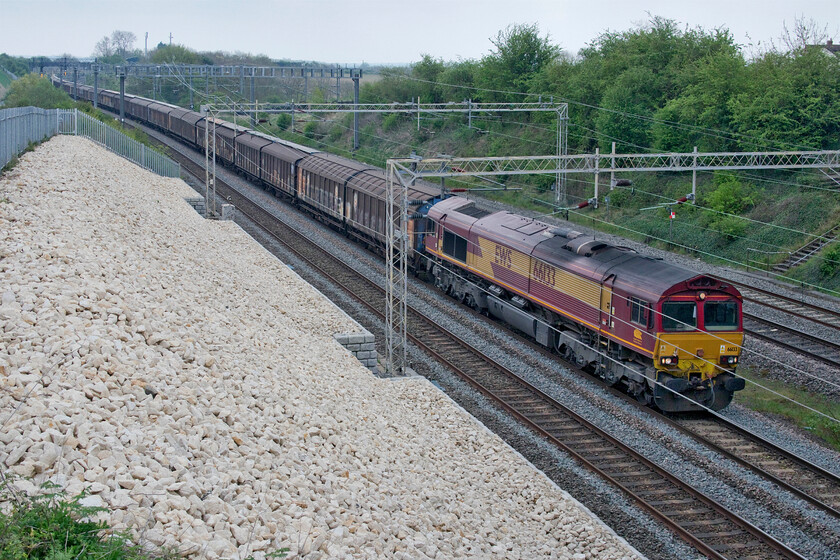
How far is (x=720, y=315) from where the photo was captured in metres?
18.4

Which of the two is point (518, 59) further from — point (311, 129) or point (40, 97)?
point (40, 97)

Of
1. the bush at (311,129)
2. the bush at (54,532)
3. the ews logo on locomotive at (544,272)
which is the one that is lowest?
the bush at (54,532)

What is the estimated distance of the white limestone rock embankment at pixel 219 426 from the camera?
29.0ft

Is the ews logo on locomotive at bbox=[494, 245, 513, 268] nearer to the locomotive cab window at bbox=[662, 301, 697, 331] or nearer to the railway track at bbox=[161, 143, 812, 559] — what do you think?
the railway track at bbox=[161, 143, 812, 559]

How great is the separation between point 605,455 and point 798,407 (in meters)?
6.85

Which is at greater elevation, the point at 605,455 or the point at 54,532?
the point at 54,532

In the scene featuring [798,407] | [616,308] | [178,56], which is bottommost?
[798,407]

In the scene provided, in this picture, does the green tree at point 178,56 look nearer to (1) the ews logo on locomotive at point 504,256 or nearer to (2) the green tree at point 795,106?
(2) the green tree at point 795,106

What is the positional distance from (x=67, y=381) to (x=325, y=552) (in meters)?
4.11

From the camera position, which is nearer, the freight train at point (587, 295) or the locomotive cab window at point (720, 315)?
the freight train at point (587, 295)

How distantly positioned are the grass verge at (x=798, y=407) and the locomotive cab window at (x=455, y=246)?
10.0 meters

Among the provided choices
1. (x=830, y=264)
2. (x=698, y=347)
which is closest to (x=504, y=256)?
(x=698, y=347)

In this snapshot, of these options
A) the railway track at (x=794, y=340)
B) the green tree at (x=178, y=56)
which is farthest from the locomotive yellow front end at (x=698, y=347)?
the green tree at (x=178, y=56)

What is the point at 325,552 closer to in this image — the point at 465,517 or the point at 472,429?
the point at 465,517
